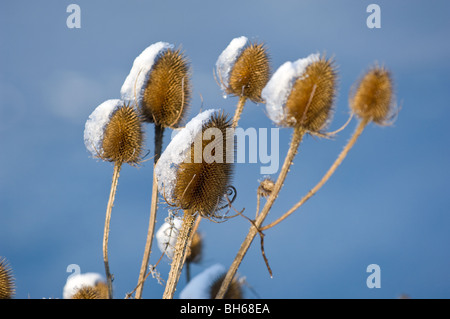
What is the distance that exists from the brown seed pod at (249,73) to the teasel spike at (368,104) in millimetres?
2529

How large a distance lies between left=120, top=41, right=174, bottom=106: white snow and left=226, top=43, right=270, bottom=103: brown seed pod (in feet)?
4.44

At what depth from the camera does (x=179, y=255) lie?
621 centimetres

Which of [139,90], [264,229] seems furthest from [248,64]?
[264,229]

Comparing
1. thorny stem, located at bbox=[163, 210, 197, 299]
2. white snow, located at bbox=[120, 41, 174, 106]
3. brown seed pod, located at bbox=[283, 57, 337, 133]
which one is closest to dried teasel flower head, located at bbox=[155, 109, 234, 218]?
thorny stem, located at bbox=[163, 210, 197, 299]

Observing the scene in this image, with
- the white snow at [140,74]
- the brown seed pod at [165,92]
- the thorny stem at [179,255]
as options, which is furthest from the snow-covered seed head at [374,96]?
the white snow at [140,74]

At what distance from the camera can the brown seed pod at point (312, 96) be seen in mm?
5902

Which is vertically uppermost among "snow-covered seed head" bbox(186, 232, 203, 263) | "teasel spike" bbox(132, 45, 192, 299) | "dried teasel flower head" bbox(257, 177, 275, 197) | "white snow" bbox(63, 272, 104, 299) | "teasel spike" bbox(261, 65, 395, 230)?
"teasel spike" bbox(132, 45, 192, 299)

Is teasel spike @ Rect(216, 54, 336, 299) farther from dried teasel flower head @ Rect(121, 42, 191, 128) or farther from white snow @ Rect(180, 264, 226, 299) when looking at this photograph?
dried teasel flower head @ Rect(121, 42, 191, 128)

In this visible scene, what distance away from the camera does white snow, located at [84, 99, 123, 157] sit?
776 centimetres

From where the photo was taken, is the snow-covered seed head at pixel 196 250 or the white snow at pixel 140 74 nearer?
the white snow at pixel 140 74

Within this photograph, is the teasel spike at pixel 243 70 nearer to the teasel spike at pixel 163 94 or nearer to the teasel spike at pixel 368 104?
the teasel spike at pixel 163 94

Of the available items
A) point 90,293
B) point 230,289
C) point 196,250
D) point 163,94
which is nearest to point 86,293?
point 90,293
